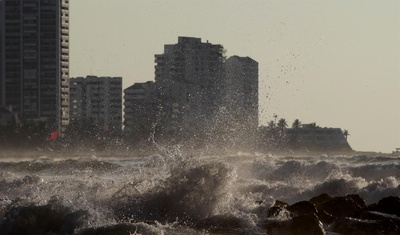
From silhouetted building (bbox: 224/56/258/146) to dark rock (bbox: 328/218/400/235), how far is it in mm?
82672

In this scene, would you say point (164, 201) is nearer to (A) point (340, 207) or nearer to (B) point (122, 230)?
(A) point (340, 207)

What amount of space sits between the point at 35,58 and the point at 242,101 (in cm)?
4563

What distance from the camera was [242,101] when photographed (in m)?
153

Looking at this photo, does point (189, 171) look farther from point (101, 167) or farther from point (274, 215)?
point (101, 167)

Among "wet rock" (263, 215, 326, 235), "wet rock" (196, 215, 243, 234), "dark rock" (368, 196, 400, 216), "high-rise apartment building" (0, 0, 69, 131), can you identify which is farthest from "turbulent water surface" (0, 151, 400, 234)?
"high-rise apartment building" (0, 0, 69, 131)

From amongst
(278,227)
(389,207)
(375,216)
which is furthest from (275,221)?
(389,207)

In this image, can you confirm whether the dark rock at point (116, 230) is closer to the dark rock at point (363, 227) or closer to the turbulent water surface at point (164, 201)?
the turbulent water surface at point (164, 201)

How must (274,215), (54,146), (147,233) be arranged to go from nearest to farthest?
1. (147,233)
2. (274,215)
3. (54,146)

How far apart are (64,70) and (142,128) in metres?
23.9

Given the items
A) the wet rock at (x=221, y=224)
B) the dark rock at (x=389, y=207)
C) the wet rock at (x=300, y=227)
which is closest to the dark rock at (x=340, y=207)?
the dark rock at (x=389, y=207)

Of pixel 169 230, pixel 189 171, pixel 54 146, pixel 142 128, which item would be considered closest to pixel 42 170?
pixel 189 171

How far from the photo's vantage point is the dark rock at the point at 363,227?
997 inches

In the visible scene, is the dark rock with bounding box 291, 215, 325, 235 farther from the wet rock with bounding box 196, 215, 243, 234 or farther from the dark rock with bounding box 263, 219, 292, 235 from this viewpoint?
the wet rock with bounding box 196, 215, 243, 234

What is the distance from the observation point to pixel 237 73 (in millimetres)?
195250
